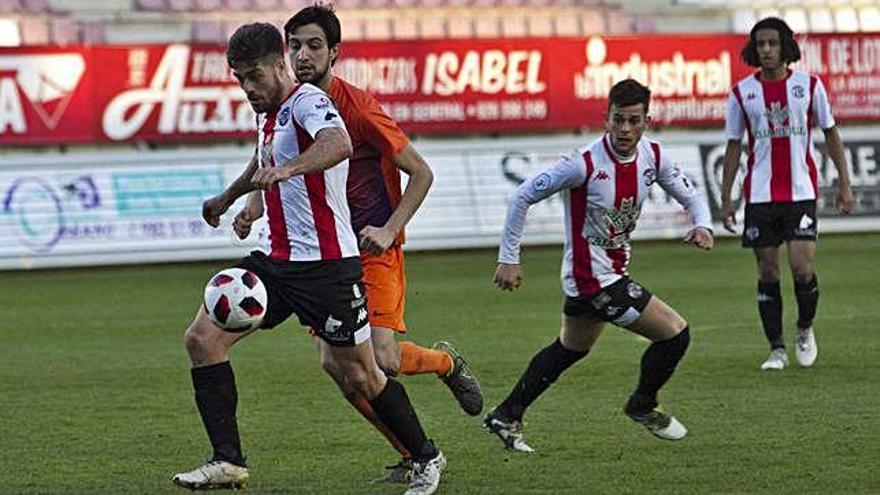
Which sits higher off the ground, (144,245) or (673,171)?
(673,171)

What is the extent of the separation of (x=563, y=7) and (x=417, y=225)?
25.4 feet

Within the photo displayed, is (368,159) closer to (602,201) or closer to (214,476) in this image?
(602,201)

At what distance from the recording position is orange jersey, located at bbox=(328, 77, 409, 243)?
7711mm

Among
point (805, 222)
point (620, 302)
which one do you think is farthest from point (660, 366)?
point (805, 222)

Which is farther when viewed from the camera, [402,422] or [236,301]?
[402,422]

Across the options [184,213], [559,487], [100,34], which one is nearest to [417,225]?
[184,213]

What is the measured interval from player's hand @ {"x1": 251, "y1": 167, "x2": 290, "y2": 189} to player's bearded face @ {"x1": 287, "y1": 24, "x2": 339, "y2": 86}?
1.05m

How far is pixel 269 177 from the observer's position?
6.53 meters

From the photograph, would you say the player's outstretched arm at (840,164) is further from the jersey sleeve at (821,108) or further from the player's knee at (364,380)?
the player's knee at (364,380)

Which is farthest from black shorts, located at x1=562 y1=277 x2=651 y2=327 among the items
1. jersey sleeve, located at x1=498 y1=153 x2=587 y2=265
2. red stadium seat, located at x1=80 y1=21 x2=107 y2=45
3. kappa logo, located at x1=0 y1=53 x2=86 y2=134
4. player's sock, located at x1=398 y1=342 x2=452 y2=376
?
red stadium seat, located at x1=80 y1=21 x2=107 y2=45

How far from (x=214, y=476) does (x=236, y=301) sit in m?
0.66

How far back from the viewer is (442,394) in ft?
35.3

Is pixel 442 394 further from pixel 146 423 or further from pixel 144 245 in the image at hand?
pixel 144 245

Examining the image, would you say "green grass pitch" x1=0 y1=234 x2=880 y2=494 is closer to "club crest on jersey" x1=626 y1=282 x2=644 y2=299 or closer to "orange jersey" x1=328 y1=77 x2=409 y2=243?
"club crest on jersey" x1=626 y1=282 x2=644 y2=299
